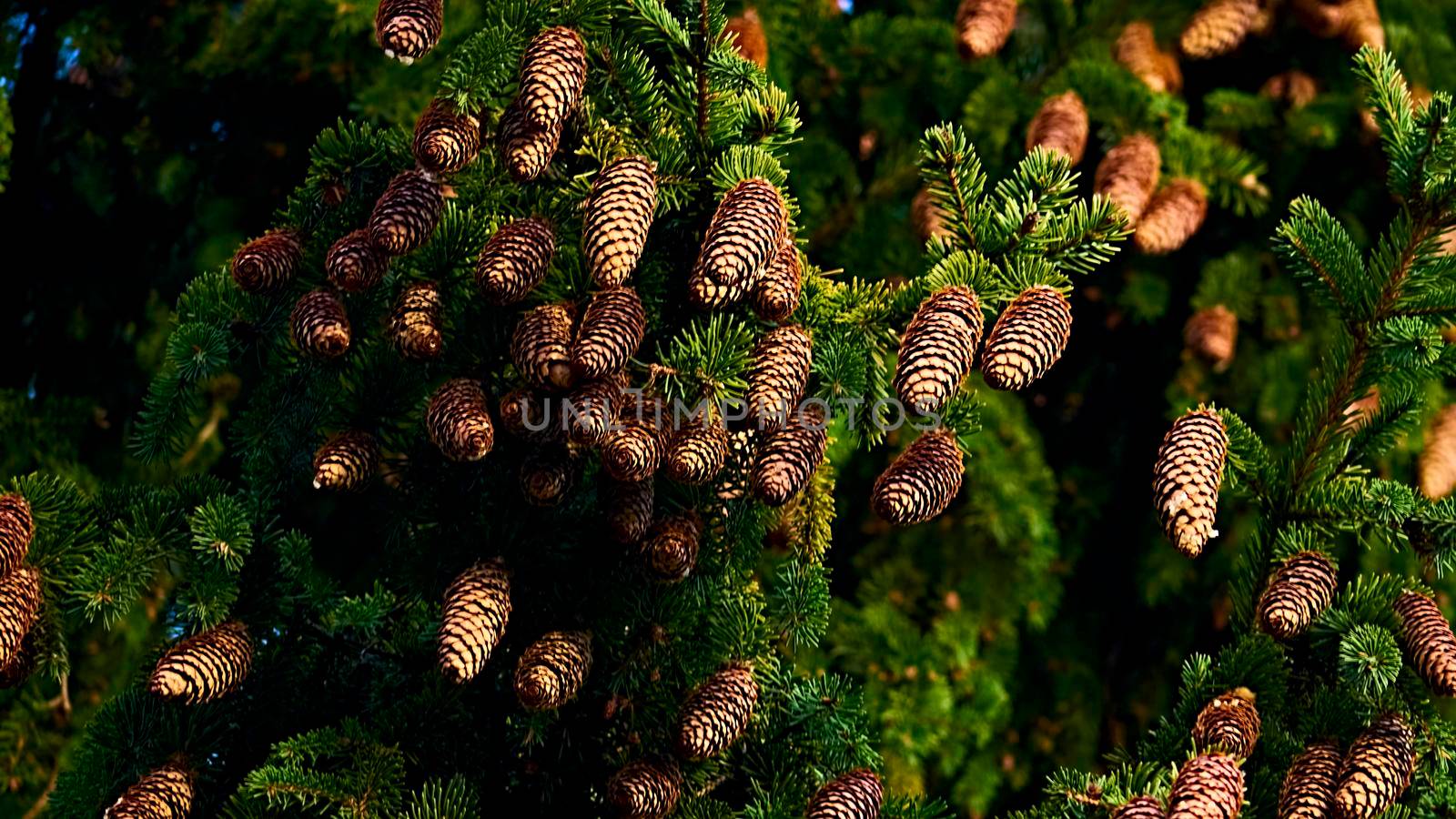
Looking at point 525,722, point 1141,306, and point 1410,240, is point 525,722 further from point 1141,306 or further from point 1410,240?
point 1141,306

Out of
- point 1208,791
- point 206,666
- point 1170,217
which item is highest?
point 206,666

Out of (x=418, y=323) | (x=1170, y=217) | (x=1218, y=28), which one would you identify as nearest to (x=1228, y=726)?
(x=418, y=323)

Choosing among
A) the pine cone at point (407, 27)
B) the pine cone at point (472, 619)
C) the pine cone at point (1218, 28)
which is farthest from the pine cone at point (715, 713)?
the pine cone at point (1218, 28)

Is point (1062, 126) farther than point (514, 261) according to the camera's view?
Yes

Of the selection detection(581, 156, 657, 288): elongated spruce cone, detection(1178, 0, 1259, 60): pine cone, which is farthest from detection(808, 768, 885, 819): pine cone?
detection(1178, 0, 1259, 60): pine cone

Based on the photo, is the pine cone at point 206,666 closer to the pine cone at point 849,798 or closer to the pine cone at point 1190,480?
the pine cone at point 849,798

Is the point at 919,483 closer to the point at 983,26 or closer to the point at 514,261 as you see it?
the point at 514,261
